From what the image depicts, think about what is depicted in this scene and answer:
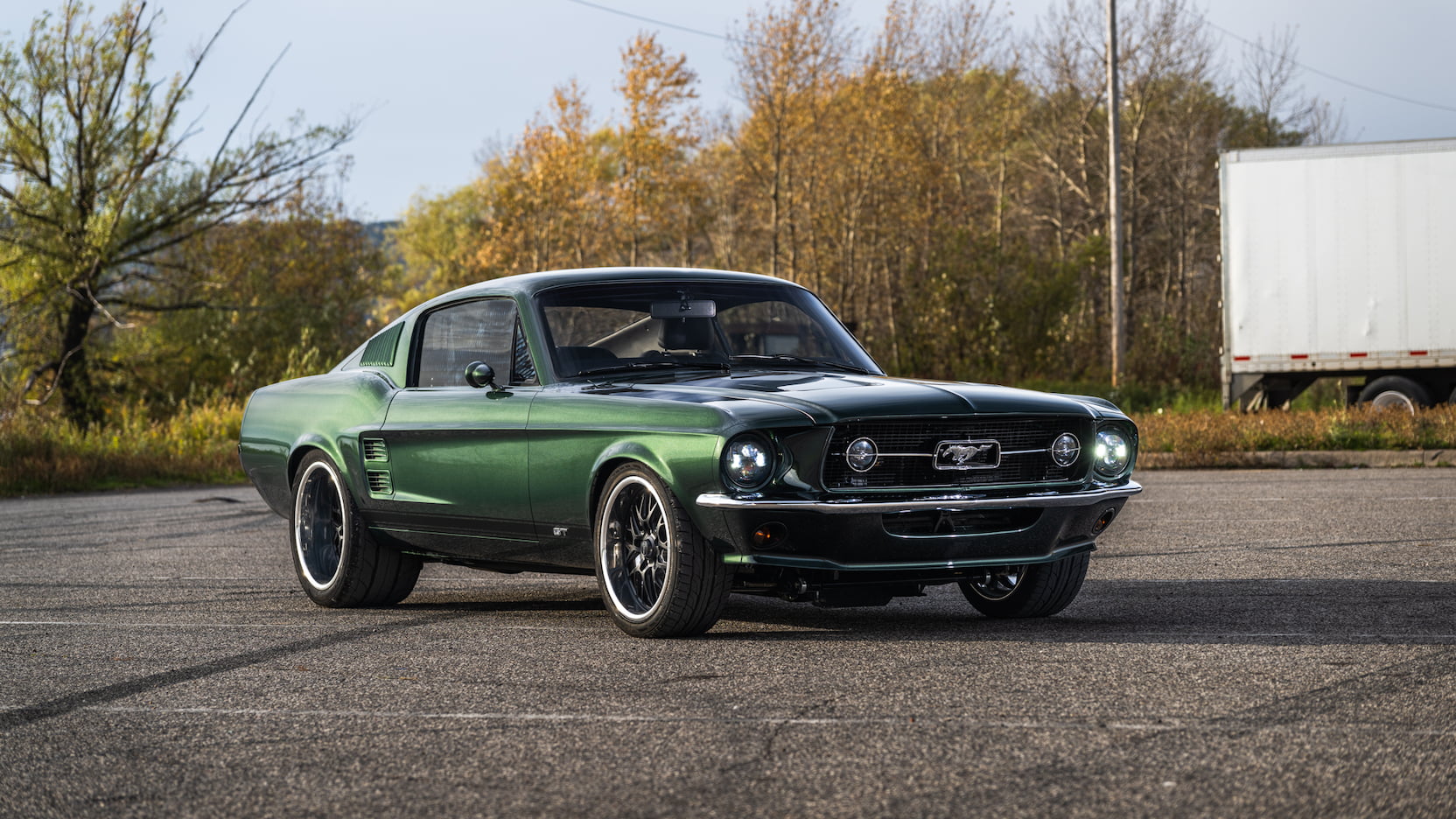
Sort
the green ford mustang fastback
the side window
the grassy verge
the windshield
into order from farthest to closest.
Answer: the grassy verge < the side window < the windshield < the green ford mustang fastback

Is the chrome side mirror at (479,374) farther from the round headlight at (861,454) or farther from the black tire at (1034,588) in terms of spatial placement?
the black tire at (1034,588)

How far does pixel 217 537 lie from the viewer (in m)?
12.1

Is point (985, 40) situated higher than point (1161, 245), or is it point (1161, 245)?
point (985, 40)

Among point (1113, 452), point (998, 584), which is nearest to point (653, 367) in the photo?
point (998, 584)

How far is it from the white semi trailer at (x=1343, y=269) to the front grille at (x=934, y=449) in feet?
57.9

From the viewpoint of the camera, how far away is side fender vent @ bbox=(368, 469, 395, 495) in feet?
24.8

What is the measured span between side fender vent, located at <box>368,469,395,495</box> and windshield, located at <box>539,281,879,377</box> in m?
1.21

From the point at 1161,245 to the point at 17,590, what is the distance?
42878mm

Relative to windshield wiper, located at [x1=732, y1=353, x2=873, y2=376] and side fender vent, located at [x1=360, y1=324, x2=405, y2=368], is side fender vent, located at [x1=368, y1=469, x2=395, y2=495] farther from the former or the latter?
windshield wiper, located at [x1=732, y1=353, x2=873, y2=376]

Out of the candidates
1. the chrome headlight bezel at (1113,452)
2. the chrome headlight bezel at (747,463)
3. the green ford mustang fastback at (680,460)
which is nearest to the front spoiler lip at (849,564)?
the green ford mustang fastback at (680,460)

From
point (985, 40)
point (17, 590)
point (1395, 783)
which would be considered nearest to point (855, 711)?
point (1395, 783)

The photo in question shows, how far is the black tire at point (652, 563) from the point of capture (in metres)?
5.86

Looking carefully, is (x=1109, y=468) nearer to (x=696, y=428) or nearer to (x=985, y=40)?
(x=696, y=428)

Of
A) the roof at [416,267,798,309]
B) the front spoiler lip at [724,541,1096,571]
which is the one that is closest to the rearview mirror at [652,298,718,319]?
the roof at [416,267,798,309]
